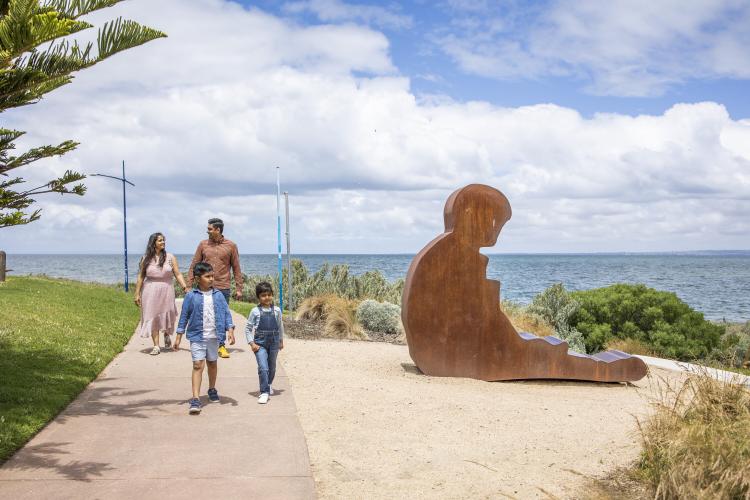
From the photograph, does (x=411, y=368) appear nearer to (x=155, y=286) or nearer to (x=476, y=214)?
(x=476, y=214)

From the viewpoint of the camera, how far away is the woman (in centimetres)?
989

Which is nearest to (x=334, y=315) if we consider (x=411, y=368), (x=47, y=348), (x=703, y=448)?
(x=411, y=368)

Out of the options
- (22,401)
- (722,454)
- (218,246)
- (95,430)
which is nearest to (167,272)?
(218,246)

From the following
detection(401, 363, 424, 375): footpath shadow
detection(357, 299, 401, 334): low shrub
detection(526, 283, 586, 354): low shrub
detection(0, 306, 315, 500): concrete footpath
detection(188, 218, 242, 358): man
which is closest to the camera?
detection(0, 306, 315, 500): concrete footpath

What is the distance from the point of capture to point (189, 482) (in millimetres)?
4820

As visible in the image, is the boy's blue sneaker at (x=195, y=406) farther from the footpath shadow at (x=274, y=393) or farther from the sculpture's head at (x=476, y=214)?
the sculpture's head at (x=476, y=214)

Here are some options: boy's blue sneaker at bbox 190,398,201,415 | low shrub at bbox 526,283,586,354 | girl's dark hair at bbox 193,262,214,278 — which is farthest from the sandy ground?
low shrub at bbox 526,283,586,354

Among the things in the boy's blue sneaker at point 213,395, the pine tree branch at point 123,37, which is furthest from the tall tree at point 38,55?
the boy's blue sneaker at point 213,395

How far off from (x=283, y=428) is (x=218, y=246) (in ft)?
13.4

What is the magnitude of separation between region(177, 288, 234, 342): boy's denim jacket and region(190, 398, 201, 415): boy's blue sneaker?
1.90 ft

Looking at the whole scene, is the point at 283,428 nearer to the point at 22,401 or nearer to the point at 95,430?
the point at 95,430

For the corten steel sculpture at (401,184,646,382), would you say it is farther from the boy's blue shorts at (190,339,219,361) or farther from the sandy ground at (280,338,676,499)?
the boy's blue shorts at (190,339,219,361)

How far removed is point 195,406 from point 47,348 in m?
4.29

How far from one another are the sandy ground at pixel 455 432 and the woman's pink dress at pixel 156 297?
1.92 metres
